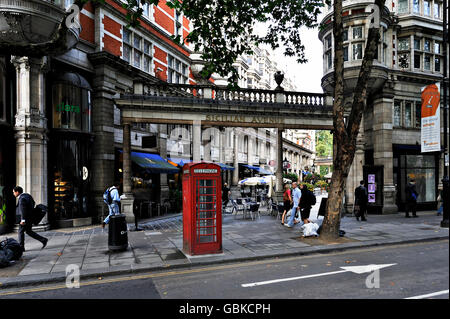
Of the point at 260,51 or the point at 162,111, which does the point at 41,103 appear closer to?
the point at 162,111

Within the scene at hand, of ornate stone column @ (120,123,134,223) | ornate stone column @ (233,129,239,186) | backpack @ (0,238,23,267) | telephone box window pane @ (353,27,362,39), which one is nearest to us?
backpack @ (0,238,23,267)

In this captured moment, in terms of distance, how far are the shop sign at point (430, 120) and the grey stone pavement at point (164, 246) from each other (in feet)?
9.50

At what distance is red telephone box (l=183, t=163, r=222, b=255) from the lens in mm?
8398

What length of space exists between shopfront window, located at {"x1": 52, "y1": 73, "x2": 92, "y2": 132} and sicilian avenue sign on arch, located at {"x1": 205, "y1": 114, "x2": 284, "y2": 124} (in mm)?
5722

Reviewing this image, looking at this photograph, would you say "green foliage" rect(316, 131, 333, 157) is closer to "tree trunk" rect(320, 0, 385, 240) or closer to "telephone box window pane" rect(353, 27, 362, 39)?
"telephone box window pane" rect(353, 27, 362, 39)

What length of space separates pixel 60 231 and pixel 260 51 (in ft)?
144

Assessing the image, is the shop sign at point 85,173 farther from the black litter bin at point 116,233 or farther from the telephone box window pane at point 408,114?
the telephone box window pane at point 408,114

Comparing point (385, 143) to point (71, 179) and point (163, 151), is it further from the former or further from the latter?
point (71, 179)

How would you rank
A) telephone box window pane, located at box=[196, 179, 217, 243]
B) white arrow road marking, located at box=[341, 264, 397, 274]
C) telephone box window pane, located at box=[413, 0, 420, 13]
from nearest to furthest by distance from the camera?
1. white arrow road marking, located at box=[341, 264, 397, 274]
2. telephone box window pane, located at box=[196, 179, 217, 243]
3. telephone box window pane, located at box=[413, 0, 420, 13]

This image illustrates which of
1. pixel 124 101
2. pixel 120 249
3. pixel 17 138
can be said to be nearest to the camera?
pixel 120 249

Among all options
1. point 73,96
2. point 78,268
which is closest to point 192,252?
point 78,268

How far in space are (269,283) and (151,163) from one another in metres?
13.1

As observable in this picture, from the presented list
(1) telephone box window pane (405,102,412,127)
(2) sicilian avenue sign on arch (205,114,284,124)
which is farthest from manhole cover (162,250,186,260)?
(1) telephone box window pane (405,102,412,127)

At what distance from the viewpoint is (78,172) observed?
14594 millimetres
